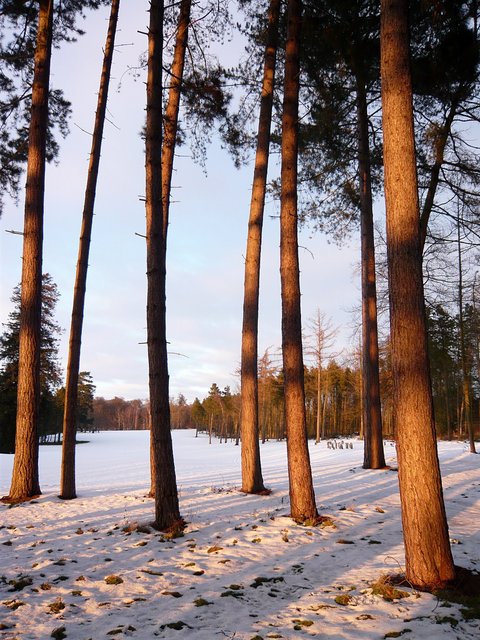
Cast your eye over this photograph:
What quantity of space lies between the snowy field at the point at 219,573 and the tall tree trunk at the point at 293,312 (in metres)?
0.54

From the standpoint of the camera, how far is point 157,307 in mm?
6371

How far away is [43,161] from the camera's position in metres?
9.16

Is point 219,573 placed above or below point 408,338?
below

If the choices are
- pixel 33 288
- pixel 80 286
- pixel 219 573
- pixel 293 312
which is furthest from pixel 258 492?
pixel 33 288

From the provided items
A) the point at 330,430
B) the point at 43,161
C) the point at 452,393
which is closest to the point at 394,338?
the point at 43,161

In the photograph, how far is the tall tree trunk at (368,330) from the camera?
11344 mm

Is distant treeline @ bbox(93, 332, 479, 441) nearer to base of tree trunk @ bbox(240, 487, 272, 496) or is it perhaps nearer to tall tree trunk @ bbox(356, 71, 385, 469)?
tall tree trunk @ bbox(356, 71, 385, 469)

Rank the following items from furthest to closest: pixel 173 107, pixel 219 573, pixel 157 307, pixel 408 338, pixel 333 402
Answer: pixel 333 402 < pixel 173 107 < pixel 157 307 < pixel 219 573 < pixel 408 338

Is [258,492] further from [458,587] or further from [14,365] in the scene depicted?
[14,365]

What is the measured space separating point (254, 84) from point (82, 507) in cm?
968

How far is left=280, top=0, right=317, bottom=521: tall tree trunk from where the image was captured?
20.7 ft

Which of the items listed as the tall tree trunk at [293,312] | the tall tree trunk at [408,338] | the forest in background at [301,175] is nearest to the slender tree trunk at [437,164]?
the forest in background at [301,175]

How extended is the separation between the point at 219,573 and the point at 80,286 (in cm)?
698

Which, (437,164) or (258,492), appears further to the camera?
(437,164)
